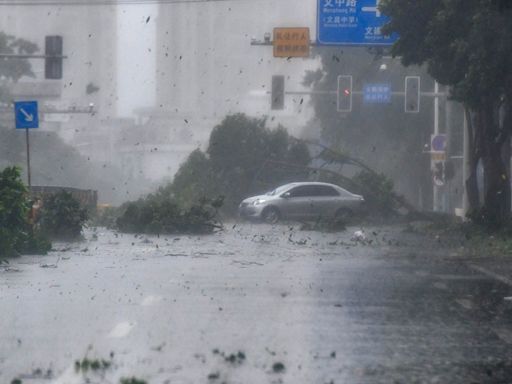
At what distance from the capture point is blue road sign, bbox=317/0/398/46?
32156mm

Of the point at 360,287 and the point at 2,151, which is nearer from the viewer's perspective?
the point at 360,287

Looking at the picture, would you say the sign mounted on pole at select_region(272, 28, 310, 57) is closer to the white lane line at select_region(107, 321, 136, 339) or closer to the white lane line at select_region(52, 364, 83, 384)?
the white lane line at select_region(107, 321, 136, 339)

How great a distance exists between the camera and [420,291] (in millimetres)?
14578

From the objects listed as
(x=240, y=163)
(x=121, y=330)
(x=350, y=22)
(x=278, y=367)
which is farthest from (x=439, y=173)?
(x=278, y=367)

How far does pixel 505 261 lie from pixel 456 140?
35746 millimetres

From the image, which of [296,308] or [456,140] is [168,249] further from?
[456,140]

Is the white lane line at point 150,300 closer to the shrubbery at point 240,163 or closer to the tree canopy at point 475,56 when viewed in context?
the tree canopy at point 475,56

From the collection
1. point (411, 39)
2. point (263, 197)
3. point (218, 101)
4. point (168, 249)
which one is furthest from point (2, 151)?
point (168, 249)

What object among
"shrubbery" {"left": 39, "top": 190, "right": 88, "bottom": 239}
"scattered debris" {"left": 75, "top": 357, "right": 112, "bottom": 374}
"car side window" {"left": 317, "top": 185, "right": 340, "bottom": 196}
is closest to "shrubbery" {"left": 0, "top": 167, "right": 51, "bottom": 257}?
"shrubbery" {"left": 39, "top": 190, "right": 88, "bottom": 239}

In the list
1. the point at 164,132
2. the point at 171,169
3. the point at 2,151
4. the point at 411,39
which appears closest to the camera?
the point at 411,39

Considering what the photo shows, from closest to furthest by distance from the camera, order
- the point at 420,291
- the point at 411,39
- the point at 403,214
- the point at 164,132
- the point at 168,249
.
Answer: the point at 420,291 < the point at 168,249 < the point at 411,39 < the point at 403,214 < the point at 164,132

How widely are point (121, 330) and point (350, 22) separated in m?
22.8

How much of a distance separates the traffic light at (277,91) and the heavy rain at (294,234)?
0.07 meters

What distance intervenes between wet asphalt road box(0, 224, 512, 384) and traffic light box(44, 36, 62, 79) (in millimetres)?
11628
